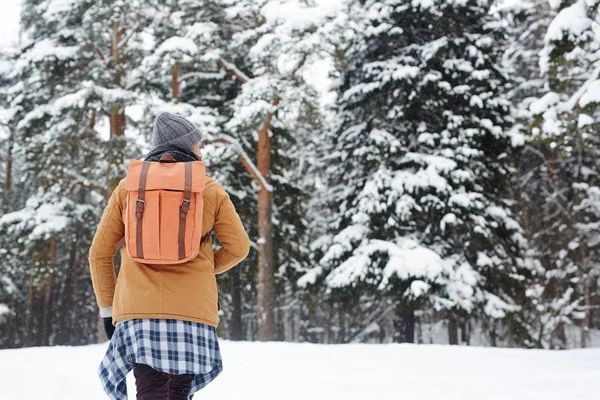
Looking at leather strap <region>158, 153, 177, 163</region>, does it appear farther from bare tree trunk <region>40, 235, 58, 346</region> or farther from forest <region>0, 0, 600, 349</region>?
bare tree trunk <region>40, 235, 58, 346</region>

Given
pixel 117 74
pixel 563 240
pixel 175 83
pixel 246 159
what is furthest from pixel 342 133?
pixel 563 240

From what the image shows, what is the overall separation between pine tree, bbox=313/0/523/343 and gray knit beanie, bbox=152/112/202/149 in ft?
35.1

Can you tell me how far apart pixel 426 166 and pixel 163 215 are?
12084mm

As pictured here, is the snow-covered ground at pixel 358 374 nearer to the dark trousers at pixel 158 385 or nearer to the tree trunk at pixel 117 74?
the dark trousers at pixel 158 385

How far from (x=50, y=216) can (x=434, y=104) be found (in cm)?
1107

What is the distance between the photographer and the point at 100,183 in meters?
15.8

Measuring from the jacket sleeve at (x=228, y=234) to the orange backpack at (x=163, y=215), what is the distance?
0.58 feet

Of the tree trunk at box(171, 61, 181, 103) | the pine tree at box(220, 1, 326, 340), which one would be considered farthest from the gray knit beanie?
the tree trunk at box(171, 61, 181, 103)

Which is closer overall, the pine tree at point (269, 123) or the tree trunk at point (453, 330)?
the pine tree at point (269, 123)

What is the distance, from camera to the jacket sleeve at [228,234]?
2535 mm

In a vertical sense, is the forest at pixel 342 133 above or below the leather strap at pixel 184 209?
above

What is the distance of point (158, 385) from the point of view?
2359mm

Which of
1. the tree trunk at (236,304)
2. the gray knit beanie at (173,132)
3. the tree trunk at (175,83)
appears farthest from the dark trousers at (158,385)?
the tree trunk at (236,304)

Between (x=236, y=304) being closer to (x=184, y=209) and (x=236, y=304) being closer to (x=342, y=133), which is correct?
(x=342, y=133)
